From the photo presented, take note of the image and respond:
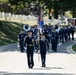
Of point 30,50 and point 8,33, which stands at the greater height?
point 30,50

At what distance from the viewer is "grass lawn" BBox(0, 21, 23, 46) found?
40.8 metres

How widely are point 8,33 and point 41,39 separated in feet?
85.1

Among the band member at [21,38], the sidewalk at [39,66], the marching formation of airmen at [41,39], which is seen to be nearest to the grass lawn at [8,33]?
the marching formation of airmen at [41,39]

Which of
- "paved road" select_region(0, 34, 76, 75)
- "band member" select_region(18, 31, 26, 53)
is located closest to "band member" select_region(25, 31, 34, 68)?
"paved road" select_region(0, 34, 76, 75)

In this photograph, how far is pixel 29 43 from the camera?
20422 mm

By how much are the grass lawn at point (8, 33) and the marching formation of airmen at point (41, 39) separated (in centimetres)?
468

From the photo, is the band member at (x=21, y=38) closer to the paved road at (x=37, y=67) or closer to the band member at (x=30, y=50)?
the paved road at (x=37, y=67)

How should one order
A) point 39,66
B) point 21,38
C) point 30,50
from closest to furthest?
point 30,50 → point 39,66 → point 21,38

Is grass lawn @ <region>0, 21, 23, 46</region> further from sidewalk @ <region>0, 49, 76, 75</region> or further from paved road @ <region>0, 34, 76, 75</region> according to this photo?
paved road @ <region>0, 34, 76, 75</region>

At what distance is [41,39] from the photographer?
2091 cm

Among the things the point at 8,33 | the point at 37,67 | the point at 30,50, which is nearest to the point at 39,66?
the point at 37,67

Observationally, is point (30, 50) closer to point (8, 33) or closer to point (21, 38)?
point (21, 38)

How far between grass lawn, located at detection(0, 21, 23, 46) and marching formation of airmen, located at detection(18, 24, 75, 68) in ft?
15.3

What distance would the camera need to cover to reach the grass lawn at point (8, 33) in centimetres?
4076
